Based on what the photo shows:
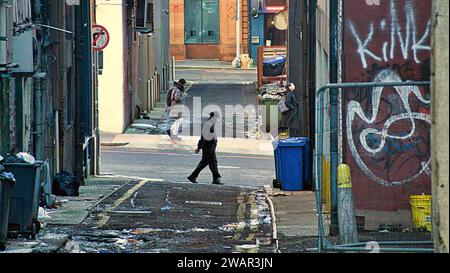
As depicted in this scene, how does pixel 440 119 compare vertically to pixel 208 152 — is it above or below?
above

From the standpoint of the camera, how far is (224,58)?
7006cm

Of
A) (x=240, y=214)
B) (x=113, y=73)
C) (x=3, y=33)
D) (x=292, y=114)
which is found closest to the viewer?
(x=3, y=33)

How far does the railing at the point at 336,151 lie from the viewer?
12.3 meters

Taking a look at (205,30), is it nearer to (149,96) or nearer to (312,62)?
(149,96)

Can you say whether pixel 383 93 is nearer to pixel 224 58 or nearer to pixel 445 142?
pixel 445 142

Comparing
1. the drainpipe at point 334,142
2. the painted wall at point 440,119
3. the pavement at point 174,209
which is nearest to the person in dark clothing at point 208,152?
the pavement at point 174,209

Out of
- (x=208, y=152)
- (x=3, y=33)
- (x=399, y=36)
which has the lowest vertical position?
(x=208, y=152)

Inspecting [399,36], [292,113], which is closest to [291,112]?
[292,113]

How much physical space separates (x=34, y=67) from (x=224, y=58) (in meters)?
50.5

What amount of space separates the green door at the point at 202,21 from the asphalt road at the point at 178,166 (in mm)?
36977

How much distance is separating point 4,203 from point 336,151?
3908mm

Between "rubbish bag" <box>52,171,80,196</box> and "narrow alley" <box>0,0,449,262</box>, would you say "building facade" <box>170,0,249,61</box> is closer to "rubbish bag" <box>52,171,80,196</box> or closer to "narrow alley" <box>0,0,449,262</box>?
"narrow alley" <box>0,0,449,262</box>

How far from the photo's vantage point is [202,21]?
70.3m
